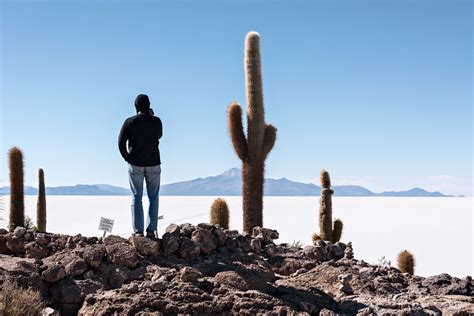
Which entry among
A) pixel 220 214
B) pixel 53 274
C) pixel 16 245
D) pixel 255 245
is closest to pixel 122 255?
pixel 53 274

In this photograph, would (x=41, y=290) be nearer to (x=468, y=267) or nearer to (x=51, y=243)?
(x=51, y=243)

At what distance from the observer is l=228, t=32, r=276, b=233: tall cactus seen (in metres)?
15.4

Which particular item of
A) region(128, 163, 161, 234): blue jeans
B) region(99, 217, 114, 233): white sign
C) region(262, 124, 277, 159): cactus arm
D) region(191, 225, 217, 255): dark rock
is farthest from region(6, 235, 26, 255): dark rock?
region(262, 124, 277, 159): cactus arm

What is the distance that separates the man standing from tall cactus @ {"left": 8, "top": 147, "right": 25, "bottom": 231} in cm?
762

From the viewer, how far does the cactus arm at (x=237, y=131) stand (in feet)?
49.5

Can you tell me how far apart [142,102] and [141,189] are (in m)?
1.28

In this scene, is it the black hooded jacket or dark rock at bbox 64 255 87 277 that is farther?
the black hooded jacket

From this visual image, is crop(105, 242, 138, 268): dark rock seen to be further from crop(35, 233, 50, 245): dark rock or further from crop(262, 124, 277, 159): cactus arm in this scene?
crop(262, 124, 277, 159): cactus arm

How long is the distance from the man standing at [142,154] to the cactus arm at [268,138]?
20.9 ft

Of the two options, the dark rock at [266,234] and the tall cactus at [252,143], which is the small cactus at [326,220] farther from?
the dark rock at [266,234]

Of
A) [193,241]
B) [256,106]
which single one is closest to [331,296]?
[193,241]

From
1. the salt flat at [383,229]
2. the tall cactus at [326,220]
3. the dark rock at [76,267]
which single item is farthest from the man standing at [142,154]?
the salt flat at [383,229]

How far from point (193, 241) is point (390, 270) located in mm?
3552

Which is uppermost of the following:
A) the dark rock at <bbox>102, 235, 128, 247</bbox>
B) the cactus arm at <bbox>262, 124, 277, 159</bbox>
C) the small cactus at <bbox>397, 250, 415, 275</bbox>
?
the cactus arm at <bbox>262, 124, 277, 159</bbox>
